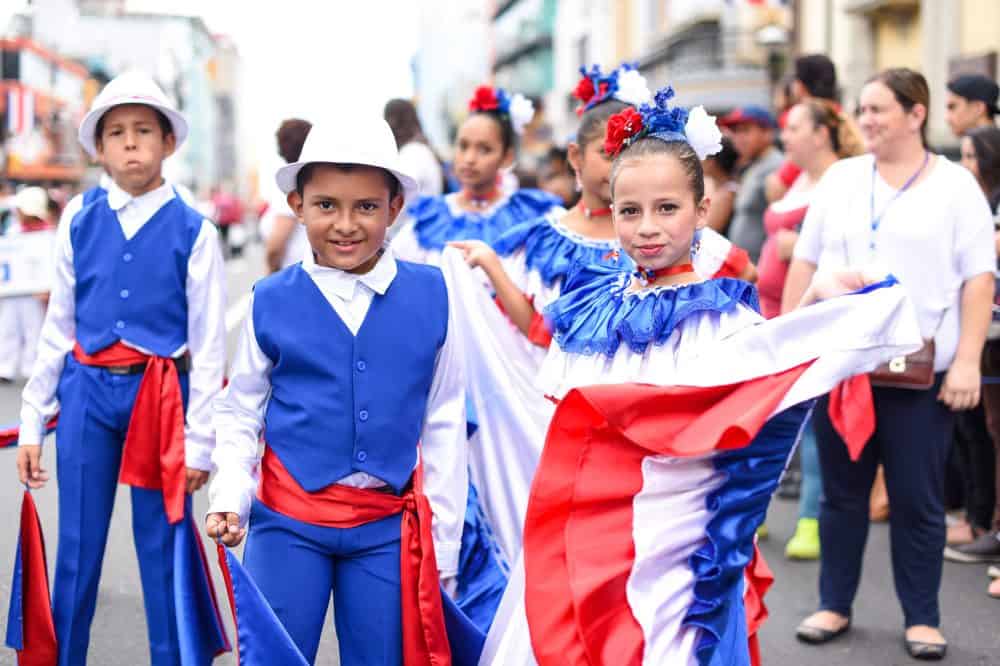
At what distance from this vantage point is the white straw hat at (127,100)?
457 centimetres

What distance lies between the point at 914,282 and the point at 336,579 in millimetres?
2598

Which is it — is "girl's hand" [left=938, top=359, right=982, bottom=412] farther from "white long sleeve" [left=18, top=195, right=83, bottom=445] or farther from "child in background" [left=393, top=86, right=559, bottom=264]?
"white long sleeve" [left=18, top=195, right=83, bottom=445]

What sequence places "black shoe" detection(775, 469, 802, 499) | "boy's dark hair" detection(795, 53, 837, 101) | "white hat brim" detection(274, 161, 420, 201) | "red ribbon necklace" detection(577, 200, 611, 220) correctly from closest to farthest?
"white hat brim" detection(274, 161, 420, 201), "red ribbon necklace" detection(577, 200, 611, 220), "boy's dark hair" detection(795, 53, 837, 101), "black shoe" detection(775, 469, 802, 499)

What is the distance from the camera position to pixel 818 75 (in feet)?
25.8

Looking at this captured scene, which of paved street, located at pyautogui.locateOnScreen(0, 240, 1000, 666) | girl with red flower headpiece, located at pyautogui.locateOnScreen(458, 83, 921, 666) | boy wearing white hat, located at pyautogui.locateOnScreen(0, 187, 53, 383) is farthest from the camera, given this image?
boy wearing white hat, located at pyautogui.locateOnScreen(0, 187, 53, 383)

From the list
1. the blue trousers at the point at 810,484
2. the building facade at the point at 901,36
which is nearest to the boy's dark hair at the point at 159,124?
the blue trousers at the point at 810,484

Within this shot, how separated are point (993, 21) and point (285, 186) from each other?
639 inches

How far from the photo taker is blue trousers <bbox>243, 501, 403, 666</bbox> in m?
3.58

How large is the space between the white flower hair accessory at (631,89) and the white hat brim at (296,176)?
1248mm

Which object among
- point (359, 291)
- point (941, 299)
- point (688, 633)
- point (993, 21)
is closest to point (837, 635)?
point (941, 299)

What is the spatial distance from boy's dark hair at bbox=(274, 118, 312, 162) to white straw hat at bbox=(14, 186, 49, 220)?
6.17m

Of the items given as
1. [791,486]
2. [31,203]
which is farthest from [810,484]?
[31,203]

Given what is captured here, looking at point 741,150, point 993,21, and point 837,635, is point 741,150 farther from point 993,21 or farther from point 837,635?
point 993,21

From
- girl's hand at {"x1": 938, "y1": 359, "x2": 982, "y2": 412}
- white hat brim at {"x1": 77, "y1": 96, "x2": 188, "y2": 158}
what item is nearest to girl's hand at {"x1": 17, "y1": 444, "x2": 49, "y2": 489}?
white hat brim at {"x1": 77, "y1": 96, "x2": 188, "y2": 158}
